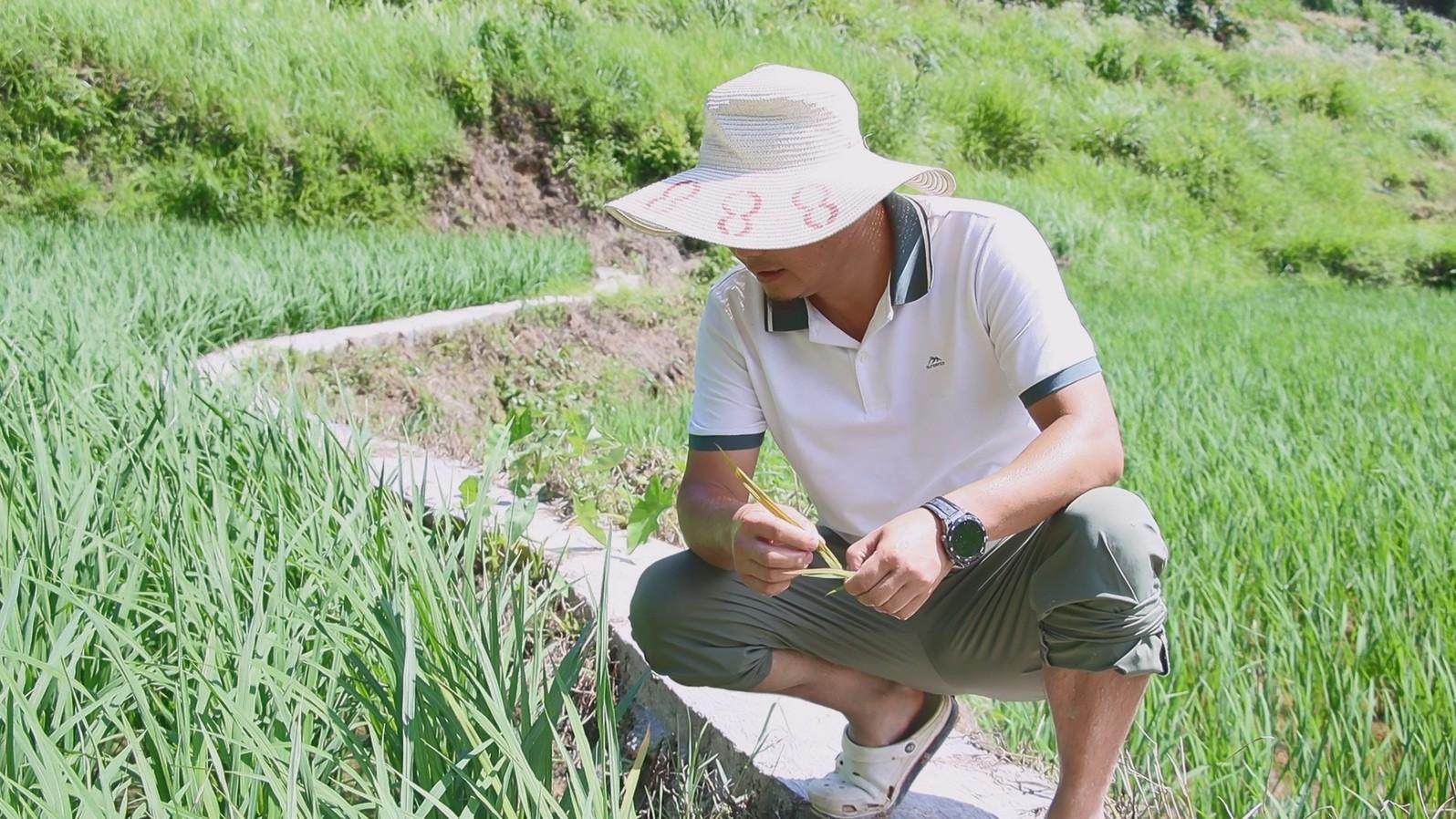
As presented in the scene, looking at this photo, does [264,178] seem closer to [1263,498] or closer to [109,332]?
[109,332]

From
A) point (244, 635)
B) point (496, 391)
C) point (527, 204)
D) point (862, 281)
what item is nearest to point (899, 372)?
point (862, 281)

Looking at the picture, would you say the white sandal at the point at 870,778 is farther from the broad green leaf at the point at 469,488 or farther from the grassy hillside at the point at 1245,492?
the broad green leaf at the point at 469,488

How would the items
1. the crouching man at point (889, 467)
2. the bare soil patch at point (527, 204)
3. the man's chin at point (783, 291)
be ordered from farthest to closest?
the bare soil patch at point (527, 204) < the man's chin at point (783, 291) < the crouching man at point (889, 467)

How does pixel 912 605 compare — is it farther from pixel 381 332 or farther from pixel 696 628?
pixel 381 332

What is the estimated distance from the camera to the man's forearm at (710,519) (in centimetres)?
142

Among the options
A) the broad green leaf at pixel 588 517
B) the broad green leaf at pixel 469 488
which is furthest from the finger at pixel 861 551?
the broad green leaf at pixel 469 488

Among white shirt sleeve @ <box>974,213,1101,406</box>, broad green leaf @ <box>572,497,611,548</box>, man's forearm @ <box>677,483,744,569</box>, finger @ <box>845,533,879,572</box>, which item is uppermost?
white shirt sleeve @ <box>974,213,1101,406</box>

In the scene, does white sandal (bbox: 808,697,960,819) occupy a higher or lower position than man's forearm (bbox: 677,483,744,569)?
lower

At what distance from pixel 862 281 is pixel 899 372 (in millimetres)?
114

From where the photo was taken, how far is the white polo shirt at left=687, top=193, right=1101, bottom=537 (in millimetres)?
1417

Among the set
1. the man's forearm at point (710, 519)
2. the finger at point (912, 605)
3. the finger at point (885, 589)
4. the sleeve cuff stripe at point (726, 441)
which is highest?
the finger at point (885, 589)

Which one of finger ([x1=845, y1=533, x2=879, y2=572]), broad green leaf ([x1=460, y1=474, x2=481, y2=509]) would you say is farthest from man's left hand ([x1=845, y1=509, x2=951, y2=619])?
broad green leaf ([x1=460, y1=474, x2=481, y2=509])

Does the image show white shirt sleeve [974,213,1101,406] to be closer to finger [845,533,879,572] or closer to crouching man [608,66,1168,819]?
crouching man [608,66,1168,819]

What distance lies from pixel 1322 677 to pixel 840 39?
30.7 ft
